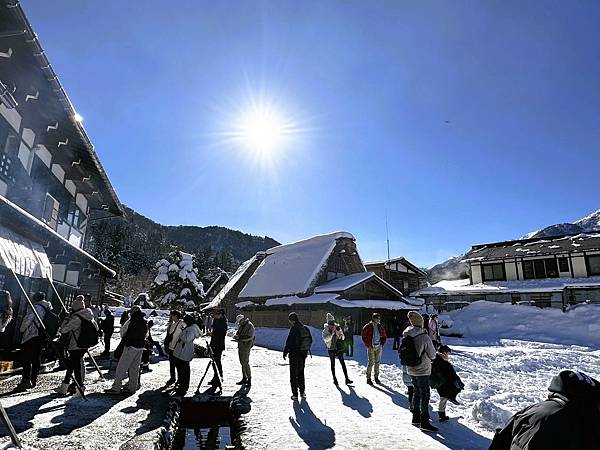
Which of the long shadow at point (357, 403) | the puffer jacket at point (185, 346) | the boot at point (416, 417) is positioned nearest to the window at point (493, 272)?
the long shadow at point (357, 403)

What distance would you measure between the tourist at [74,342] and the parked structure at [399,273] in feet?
92.0

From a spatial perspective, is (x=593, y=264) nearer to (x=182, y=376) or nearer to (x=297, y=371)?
(x=297, y=371)

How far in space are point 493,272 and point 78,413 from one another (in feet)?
112

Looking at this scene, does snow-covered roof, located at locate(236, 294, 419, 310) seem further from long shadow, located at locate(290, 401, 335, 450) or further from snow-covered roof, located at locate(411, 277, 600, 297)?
long shadow, located at locate(290, 401, 335, 450)

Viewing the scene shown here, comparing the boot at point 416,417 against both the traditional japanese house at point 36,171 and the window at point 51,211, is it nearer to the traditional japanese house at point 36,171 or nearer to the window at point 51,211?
the traditional japanese house at point 36,171

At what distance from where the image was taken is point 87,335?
263 inches

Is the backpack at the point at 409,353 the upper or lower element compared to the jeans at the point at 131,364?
upper

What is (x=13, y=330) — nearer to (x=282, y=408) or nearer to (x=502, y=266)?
(x=282, y=408)

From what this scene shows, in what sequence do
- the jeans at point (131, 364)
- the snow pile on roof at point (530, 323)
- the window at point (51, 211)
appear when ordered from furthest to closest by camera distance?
the snow pile on roof at point (530, 323) < the window at point (51, 211) < the jeans at point (131, 364)

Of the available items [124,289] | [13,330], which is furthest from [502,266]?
[124,289]

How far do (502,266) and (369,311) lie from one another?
51.0ft

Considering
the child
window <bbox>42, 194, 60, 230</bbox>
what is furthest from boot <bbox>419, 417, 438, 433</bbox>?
window <bbox>42, 194, 60, 230</bbox>

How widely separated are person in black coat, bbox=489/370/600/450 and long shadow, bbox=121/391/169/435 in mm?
4738

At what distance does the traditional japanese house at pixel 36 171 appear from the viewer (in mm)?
7504
